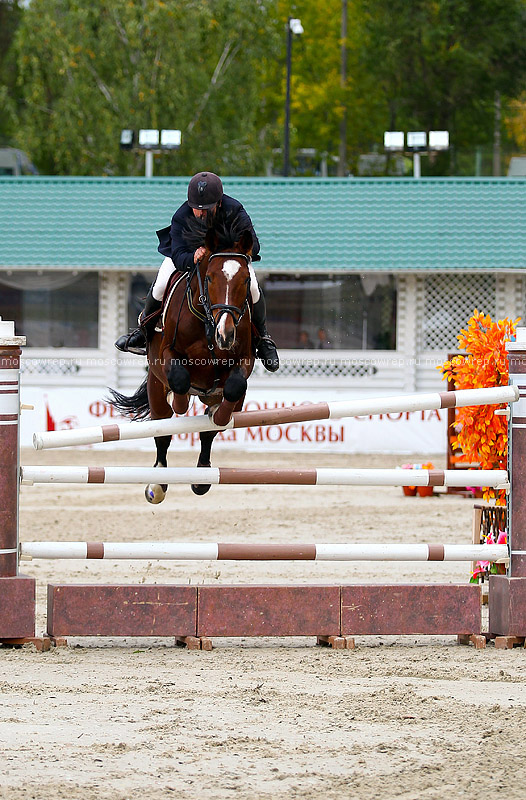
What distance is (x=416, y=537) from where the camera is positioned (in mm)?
10789

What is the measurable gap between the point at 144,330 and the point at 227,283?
1.31 m

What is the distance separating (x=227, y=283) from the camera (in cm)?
595

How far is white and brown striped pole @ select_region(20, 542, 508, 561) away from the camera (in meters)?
6.08

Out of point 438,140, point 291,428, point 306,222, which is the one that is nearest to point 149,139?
point 306,222

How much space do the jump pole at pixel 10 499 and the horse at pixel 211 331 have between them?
823 mm

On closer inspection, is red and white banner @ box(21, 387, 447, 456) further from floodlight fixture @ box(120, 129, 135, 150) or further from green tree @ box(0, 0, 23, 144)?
green tree @ box(0, 0, 23, 144)

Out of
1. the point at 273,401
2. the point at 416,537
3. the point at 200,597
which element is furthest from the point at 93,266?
the point at 200,597

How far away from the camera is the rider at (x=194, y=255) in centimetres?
631

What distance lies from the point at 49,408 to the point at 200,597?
44.2 ft

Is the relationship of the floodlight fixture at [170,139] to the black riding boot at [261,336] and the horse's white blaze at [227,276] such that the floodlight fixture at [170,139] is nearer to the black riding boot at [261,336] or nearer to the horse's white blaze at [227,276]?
the black riding boot at [261,336]

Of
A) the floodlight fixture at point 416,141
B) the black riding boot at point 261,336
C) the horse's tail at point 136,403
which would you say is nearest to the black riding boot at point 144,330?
the horse's tail at point 136,403

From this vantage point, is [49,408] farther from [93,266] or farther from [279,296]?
[279,296]

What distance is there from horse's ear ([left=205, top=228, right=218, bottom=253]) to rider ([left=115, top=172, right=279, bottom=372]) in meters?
0.07

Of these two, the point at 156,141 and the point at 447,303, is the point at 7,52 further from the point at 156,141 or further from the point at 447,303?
the point at 447,303
